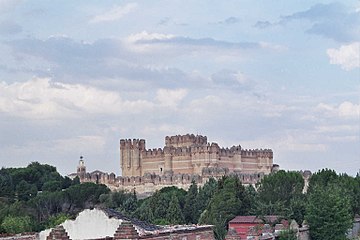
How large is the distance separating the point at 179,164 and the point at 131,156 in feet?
20.3

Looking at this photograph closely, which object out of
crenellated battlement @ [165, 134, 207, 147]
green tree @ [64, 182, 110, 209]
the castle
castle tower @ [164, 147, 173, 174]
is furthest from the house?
crenellated battlement @ [165, 134, 207, 147]

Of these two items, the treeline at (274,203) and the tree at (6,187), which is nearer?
the treeline at (274,203)

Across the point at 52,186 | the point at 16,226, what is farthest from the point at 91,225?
the point at 52,186

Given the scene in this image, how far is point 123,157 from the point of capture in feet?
269

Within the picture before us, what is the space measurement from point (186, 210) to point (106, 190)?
14738 mm

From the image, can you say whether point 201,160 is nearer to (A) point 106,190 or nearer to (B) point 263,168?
(B) point 263,168

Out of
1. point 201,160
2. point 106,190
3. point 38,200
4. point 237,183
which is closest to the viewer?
point 237,183

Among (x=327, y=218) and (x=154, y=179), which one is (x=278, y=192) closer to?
(x=327, y=218)

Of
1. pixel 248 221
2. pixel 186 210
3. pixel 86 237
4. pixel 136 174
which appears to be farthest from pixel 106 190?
pixel 86 237

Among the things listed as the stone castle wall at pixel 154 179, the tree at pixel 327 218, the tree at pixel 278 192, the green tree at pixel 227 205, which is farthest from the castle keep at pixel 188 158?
the tree at pixel 327 218

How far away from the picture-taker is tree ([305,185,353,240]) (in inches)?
1078

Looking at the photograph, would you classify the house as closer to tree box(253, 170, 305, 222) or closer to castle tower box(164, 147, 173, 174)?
tree box(253, 170, 305, 222)

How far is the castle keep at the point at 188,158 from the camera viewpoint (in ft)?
251

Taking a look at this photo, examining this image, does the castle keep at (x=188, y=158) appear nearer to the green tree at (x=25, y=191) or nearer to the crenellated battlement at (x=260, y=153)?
the crenellated battlement at (x=260, y=153)
